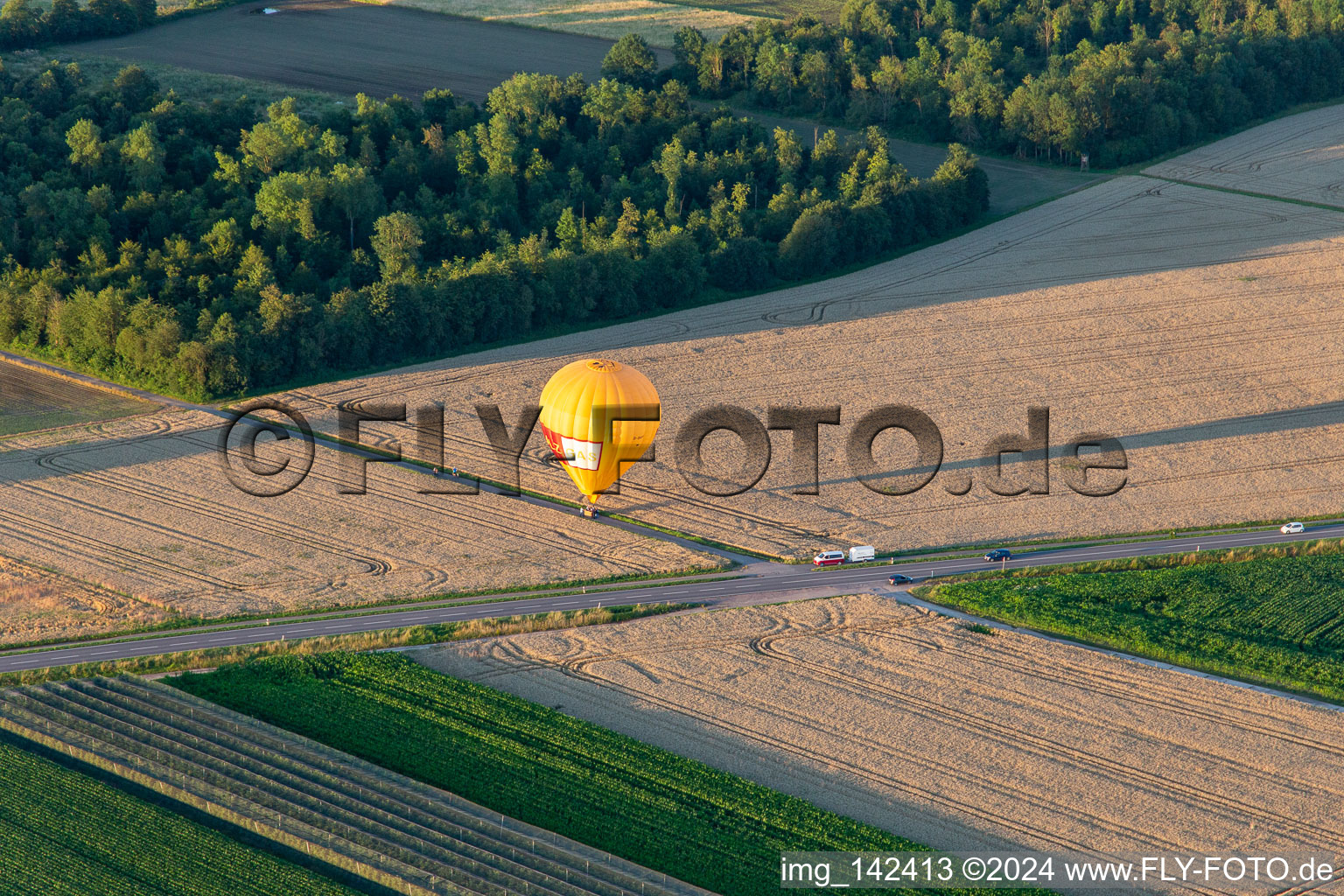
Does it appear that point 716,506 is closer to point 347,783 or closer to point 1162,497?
point 1162,497

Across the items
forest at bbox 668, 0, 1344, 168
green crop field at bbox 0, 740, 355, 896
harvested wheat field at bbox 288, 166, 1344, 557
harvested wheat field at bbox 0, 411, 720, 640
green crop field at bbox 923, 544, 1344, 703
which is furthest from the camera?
forest at bbox 668, 0, 1344, 168

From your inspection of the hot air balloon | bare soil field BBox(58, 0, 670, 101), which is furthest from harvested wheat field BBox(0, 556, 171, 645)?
bare soil field BBox(58, 0, 670, 101)

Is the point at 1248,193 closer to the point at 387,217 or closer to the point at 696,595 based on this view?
the point at 387,217

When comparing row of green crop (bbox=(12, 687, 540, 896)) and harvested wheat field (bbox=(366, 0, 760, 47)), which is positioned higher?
harvested wheat field (bbox=(366, 0, 760, 47))

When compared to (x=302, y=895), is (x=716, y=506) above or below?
above

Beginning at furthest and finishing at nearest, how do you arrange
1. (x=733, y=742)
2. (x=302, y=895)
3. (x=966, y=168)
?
(x=966, y=168)
(x=733, y=742)
(x=302, y=895)

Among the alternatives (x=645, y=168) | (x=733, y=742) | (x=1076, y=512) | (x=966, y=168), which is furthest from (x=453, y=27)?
(x=733, y=742)

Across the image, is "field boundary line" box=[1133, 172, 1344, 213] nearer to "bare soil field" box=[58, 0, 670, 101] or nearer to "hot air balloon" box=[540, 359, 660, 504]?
"bare soil field" box=[58, 0, 670, 101]
